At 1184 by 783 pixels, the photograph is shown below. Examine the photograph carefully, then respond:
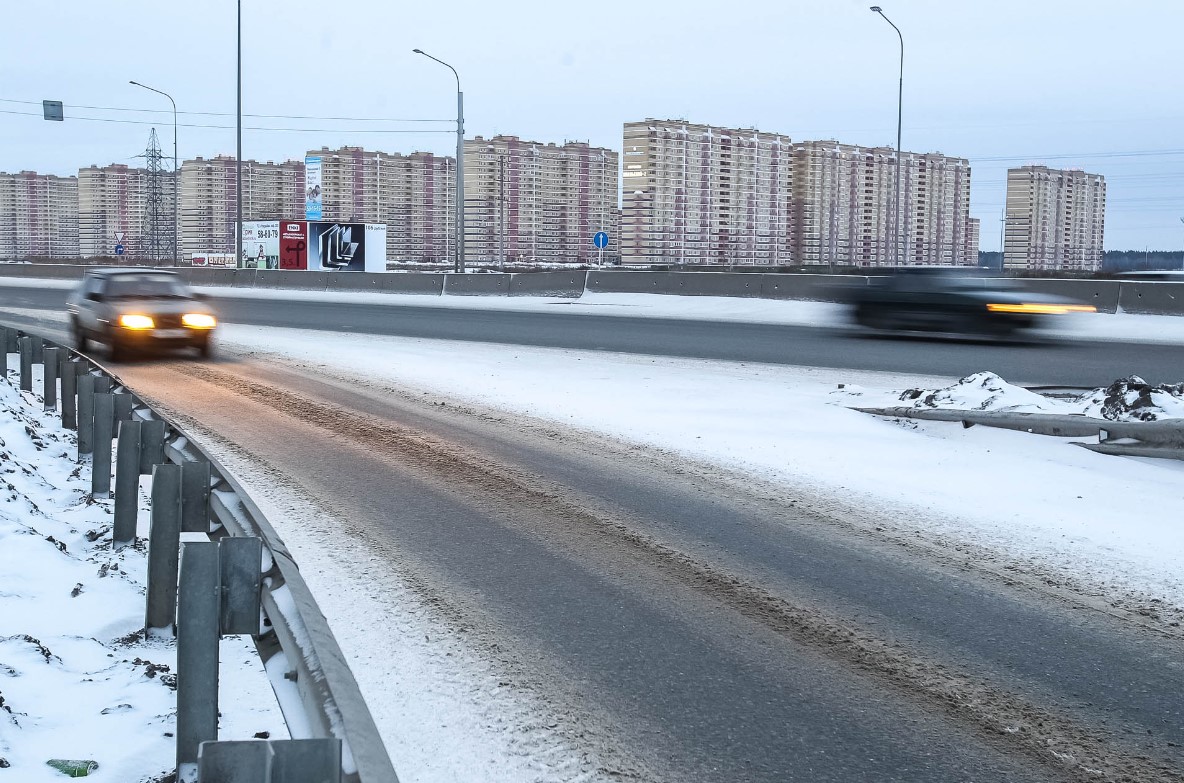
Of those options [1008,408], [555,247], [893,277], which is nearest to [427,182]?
[555,247]

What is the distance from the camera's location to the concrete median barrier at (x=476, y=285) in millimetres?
36062

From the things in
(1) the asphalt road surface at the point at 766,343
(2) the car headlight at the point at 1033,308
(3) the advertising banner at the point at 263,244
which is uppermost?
(3) the advertising banner at the point at 263,244

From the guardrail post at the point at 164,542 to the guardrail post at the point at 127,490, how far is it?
5.14 ft

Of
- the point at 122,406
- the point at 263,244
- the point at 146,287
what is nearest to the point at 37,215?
the point at 263,244

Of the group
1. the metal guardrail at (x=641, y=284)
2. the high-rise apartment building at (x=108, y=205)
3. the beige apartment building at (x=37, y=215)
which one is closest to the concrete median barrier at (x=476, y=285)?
the metal guardrail at (x=641, y=284)

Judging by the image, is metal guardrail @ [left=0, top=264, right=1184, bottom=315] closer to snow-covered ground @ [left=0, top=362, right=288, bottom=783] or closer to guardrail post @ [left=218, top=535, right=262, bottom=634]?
snow-covered ground @ [left=0, top=362, right=288, bottom=783]

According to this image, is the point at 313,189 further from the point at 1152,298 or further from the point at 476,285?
the point at 1152,298

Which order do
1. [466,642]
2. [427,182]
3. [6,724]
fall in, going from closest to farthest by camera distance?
[6,724], [466,642], [427,182]

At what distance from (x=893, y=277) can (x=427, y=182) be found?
14491 centimetres

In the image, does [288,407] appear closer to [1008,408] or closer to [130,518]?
[130,518]

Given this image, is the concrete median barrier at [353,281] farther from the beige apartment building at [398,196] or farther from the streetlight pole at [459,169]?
the beige apartment building at [398,196]

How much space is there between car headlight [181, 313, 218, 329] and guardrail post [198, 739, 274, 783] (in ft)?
52.5

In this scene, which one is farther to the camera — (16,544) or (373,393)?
(373,393)

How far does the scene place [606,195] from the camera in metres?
148
